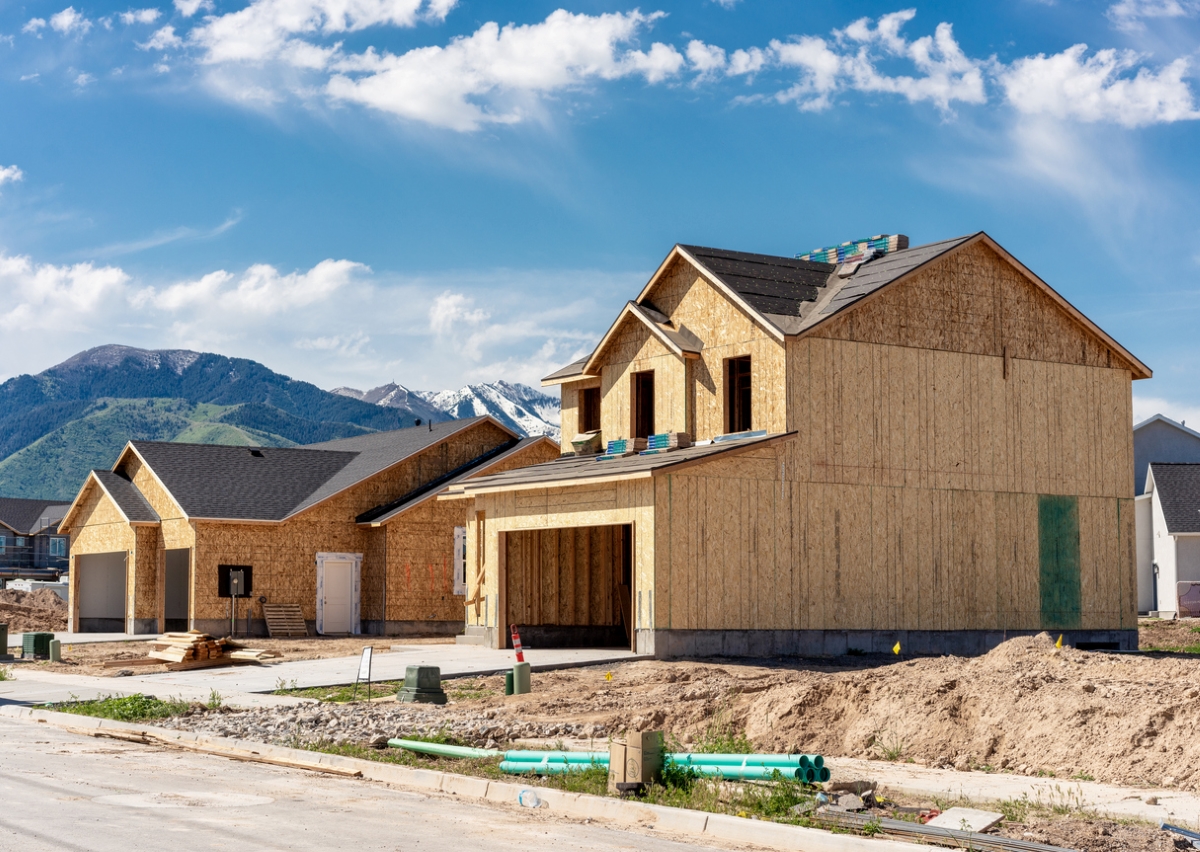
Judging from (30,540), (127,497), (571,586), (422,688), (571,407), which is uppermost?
(571,407)

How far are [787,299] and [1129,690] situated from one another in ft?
54.7

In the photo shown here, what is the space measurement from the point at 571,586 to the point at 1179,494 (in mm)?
31567

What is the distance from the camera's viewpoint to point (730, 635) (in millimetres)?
27047

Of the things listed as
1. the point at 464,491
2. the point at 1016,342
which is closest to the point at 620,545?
the point at 464,491

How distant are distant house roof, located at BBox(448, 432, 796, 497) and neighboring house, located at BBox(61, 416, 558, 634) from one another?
419 inches

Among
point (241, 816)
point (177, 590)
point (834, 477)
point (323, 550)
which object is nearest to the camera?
point (241, 816)

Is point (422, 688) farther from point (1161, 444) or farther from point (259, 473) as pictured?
point (1161, 444)

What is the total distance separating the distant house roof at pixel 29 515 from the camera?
9150 cm

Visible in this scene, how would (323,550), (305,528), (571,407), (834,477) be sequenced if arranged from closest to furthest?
(834,477) → (571,407) → (305,528) → (323,550)

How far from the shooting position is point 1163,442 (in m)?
63.7

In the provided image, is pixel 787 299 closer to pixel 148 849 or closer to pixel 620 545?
pixel 620 545

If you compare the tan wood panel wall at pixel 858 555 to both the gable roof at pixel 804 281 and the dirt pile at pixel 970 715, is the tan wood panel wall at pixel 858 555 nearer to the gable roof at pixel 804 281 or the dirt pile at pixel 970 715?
the gable roof at pixel 804 281

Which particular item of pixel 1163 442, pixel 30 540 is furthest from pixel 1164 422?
pixel 30 540

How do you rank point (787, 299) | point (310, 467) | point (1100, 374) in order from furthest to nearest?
point (310, 467) < point (1100, 374) < point (787, 299)
